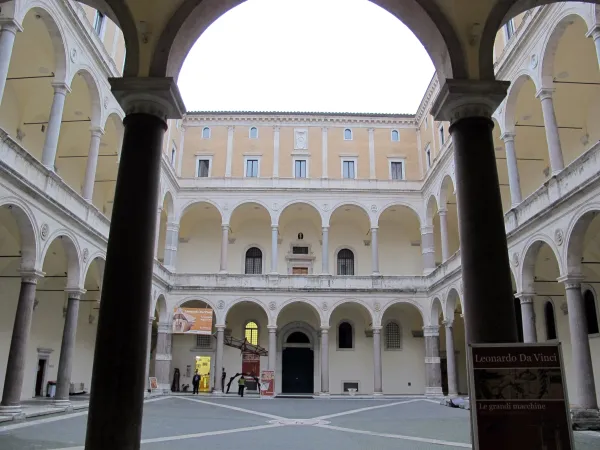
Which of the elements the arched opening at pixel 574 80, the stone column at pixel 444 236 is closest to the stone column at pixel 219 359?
the stone column at pixel 444 236

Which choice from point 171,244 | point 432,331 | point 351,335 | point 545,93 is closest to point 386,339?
point 351,335

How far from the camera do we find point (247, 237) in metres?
32.8

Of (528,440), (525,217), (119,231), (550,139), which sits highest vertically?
(550,139)

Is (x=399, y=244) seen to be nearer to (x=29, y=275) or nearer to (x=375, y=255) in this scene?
(x=375, y=255)

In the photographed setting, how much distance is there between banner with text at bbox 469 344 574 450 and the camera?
15.0 ft

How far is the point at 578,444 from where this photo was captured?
1089cm

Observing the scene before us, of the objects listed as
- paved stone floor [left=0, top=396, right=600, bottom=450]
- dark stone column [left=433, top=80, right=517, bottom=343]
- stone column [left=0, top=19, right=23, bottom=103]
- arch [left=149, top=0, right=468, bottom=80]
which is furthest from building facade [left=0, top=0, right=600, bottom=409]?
dark stone column [left=433, top=80, right=517, bottom=343]

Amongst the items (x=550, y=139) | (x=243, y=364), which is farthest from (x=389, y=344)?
(x=550, y=139)

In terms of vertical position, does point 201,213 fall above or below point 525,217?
above

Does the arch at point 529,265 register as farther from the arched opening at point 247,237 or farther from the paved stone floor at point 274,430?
the arched opening at point 247,237

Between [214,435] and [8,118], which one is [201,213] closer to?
[8,118]

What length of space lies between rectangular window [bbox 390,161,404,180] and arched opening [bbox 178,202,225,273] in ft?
34.5

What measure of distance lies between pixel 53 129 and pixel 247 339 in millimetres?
18273

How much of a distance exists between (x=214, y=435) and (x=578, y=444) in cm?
751
